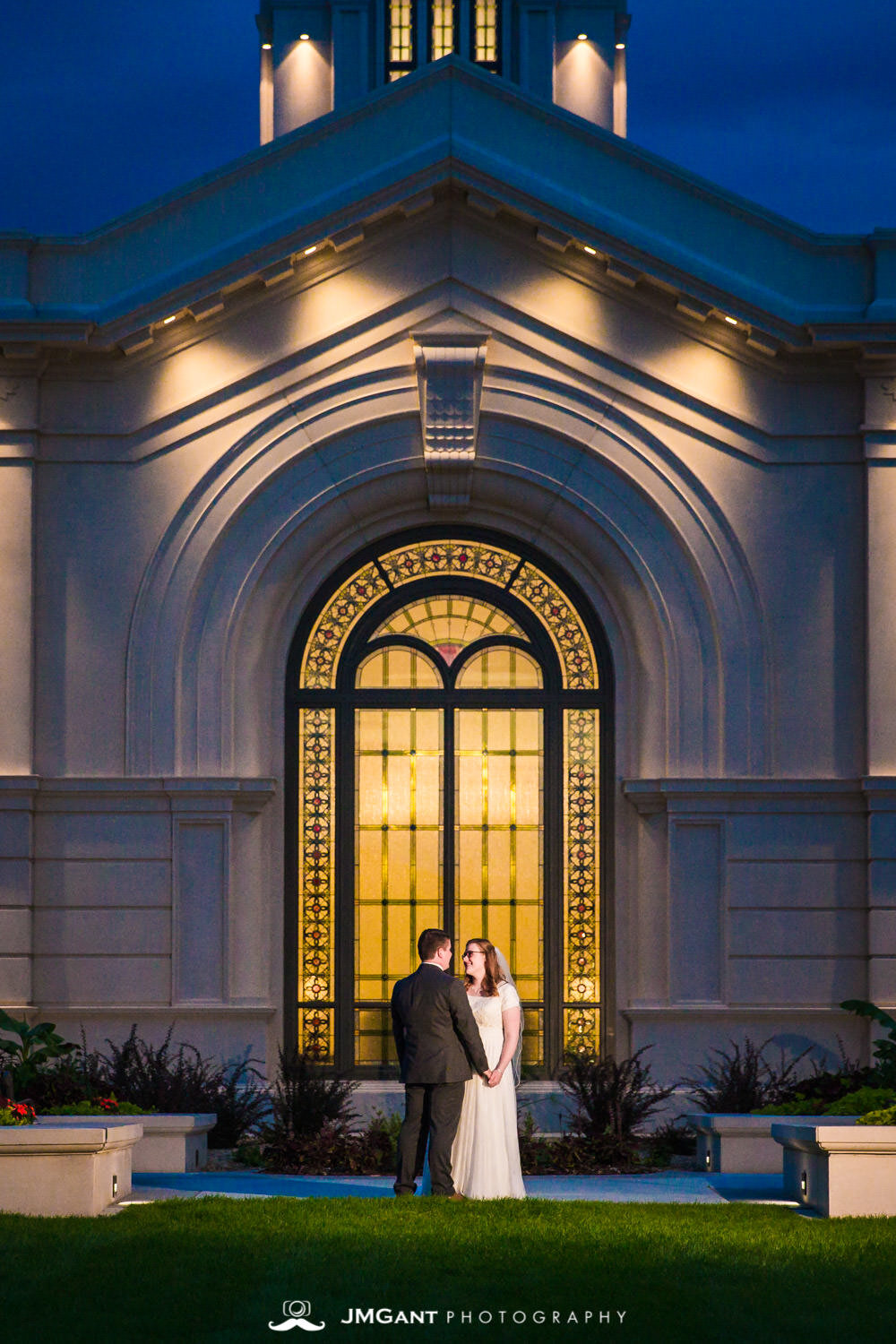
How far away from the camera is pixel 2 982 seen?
16.7 meters

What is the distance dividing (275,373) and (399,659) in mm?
2995

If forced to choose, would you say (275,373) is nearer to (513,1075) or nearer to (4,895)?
(4,895)

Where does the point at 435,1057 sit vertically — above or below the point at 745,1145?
above

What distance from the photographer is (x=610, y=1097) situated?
51.2ft

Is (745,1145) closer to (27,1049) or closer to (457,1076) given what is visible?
(457,1076)

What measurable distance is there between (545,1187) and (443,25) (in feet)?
60.8

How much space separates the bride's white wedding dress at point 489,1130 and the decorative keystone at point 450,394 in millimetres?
6568

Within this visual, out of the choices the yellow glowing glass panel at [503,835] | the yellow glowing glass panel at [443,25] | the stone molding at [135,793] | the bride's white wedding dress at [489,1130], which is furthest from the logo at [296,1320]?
the yellow glowing glass panel at [443,25]

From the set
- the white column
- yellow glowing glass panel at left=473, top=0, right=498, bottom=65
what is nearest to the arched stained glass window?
the white column

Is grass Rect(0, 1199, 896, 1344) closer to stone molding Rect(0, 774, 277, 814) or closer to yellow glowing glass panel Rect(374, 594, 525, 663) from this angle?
stone molding Rect(0, 774, 277, 814)

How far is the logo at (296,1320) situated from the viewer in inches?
334

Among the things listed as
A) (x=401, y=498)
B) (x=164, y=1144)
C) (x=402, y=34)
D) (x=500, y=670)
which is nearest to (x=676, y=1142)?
(x=164, y=1144)

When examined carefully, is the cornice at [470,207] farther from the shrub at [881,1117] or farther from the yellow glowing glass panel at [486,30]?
the yellow glowing glass panel at [486,30]

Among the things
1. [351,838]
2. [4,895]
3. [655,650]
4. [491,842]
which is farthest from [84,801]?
[655,650]
